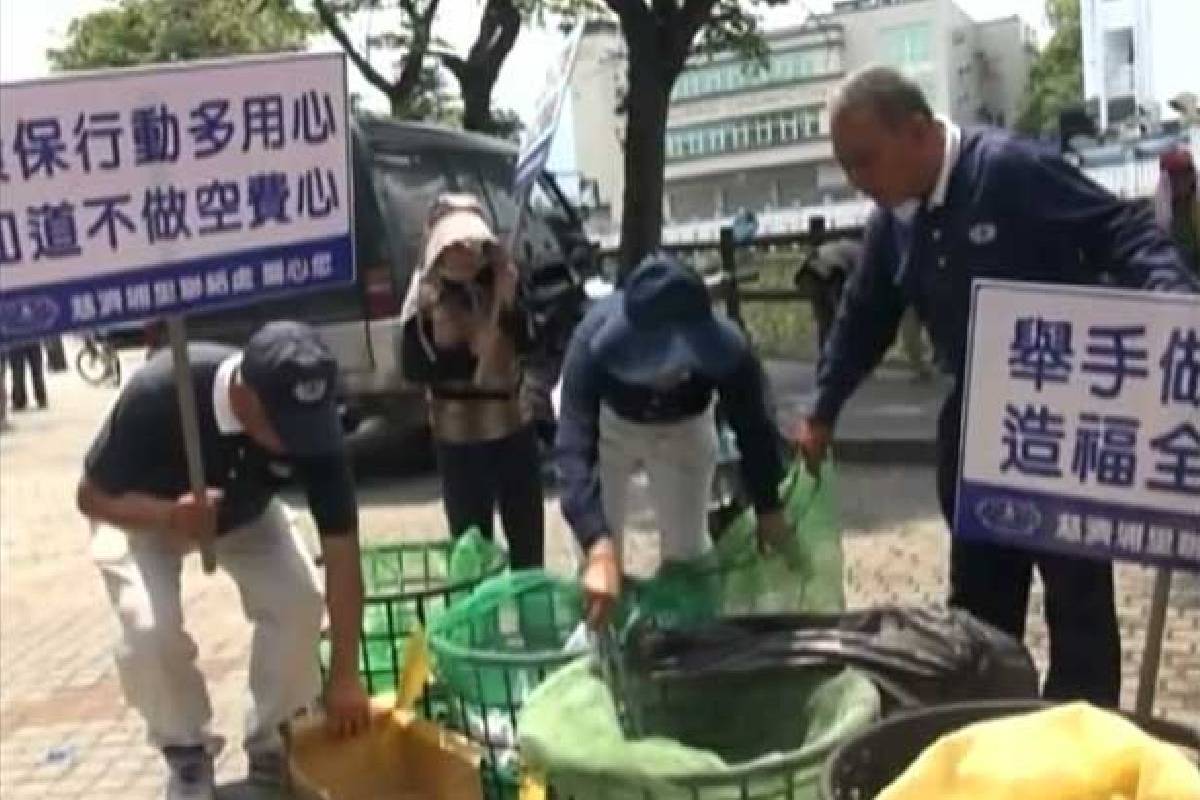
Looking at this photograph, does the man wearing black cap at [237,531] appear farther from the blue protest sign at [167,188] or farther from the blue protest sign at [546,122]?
the blue protest sign at [546,122]

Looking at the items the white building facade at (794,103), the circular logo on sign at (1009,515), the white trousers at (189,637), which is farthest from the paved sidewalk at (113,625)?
the white building facade at (794,103)

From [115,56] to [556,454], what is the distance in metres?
35.2

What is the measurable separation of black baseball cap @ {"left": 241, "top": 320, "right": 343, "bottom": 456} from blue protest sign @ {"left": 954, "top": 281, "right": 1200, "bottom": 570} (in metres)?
1.53

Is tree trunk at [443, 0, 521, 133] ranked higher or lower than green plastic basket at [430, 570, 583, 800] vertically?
higher

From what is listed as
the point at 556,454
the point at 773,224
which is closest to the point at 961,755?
the point at 556,454

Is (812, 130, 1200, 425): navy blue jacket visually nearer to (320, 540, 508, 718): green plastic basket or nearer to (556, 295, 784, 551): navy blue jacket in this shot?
(556, 295, 784, 551): navy blue jacket

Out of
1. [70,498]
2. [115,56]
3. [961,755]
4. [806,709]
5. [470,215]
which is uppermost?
[115,56]

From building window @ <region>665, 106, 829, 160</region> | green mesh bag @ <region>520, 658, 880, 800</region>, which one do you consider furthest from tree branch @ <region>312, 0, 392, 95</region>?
building window @ <region>665, 106, 829, 160</region>

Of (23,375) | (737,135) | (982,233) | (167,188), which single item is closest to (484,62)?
(23,375)

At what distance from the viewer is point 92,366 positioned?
73.4 ft

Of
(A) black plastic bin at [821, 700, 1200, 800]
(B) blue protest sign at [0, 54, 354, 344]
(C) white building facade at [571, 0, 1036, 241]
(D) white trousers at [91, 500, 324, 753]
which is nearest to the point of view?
(A) black plastic bin at [821, 700, 1200, 800]

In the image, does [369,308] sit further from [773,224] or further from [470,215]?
[773,224]

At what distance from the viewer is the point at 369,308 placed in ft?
32.8

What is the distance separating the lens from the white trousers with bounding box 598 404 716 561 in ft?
15.1
